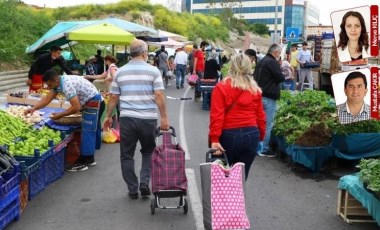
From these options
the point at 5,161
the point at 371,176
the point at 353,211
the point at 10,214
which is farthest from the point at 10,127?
the point at 371,176

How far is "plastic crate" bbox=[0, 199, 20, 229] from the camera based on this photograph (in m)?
5.24

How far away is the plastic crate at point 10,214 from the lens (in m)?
5.24

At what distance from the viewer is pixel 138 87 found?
20.7 feet

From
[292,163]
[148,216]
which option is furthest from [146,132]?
[292,163]

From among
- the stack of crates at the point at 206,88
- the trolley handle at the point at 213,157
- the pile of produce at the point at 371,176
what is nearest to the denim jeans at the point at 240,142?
the trolley handle at the point at 213,157

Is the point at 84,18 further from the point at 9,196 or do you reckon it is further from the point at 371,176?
the point at 371,176

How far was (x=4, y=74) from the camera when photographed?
67.2 feet

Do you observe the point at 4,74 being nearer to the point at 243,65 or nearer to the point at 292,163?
the point at 292,163

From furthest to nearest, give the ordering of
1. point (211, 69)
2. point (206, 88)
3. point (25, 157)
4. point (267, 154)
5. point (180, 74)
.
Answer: point (180, 74) < point (211, 69) < point (206, 88) < point (267, 154) < point (25, 157)

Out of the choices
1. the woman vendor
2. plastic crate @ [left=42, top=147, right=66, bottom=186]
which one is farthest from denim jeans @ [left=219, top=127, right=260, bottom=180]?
the woman vendor

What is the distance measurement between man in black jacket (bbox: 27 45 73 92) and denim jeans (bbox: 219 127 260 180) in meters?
7.60

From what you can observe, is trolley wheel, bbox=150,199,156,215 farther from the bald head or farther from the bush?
the bush

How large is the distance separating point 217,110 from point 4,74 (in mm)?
17192

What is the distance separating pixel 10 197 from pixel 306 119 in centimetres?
583
